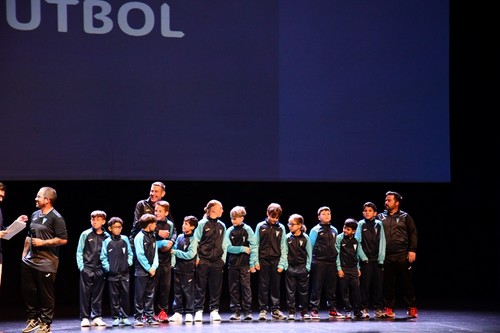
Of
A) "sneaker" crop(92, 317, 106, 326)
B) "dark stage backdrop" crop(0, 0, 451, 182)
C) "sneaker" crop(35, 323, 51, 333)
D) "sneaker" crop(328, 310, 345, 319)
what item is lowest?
"sneaker" crop(328, 310, 345, 319)

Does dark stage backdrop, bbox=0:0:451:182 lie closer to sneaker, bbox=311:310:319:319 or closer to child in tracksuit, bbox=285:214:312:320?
child in tracksuit, bbox=285:214:312:320

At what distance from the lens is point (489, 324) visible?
25.5 ft

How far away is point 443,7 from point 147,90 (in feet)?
12.1

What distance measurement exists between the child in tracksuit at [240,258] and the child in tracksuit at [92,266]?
4.36ft

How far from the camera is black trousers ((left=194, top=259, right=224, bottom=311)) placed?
327 inches

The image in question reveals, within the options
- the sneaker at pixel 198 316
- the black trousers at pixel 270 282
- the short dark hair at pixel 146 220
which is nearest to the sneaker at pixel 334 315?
the black trousers at pixel 270 282

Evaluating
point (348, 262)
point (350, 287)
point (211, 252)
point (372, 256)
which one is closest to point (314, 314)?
point (350, 287)

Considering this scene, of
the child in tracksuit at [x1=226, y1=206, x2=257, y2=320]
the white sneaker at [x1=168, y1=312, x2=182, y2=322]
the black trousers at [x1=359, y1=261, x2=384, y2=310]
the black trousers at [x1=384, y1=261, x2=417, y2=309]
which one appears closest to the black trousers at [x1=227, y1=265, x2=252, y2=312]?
the child in tracksuit at [x1=226, y1=206, x2=257, y2=320]

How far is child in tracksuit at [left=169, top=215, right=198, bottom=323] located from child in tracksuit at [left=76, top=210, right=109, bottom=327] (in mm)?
776

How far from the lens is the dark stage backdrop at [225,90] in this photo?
8.33 meters

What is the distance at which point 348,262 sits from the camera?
8602mm

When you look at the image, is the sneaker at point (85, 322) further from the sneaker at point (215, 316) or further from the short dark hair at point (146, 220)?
the sneaker at point (215, 316)

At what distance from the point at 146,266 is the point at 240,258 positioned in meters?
1.01

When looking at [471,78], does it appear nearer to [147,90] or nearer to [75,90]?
[147,90]
